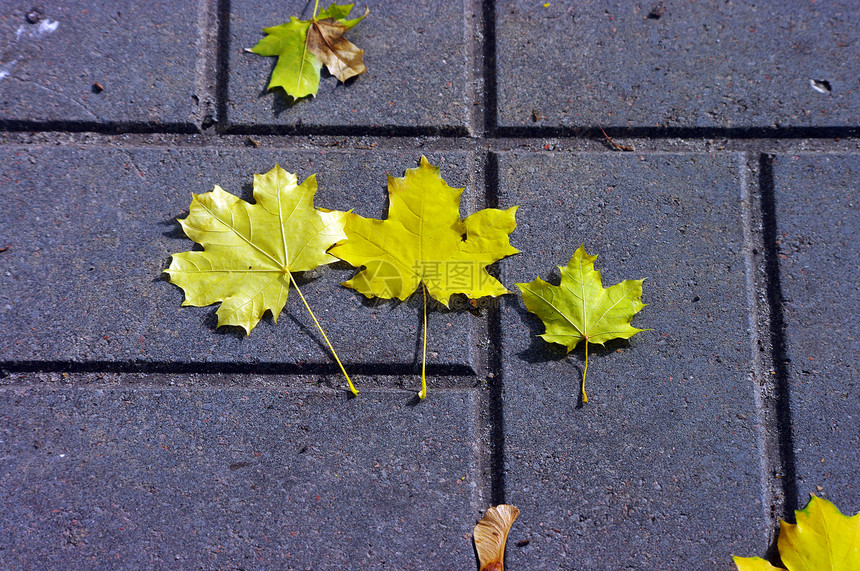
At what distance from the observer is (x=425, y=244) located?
1540 mm

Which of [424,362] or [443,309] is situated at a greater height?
[443,309]

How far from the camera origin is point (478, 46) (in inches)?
70.4

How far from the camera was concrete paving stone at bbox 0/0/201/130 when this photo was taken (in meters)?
1.72

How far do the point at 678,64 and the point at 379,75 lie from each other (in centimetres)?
100

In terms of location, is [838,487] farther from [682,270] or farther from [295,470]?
[295,470]

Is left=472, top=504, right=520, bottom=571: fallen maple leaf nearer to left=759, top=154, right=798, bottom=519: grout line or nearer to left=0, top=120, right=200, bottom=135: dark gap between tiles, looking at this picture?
left=759, top=154, right=798, bottom=519: grout line

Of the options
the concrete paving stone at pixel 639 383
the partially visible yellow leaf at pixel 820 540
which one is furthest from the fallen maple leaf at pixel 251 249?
the partially visible yellow leaf at pixel 820 540

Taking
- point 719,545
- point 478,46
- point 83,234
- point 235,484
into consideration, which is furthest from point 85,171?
point 719,545

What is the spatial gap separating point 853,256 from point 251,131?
195 centimetres

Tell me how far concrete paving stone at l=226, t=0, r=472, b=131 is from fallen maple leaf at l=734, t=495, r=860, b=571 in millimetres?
1510

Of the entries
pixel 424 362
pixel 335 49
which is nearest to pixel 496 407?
pixel 424 362

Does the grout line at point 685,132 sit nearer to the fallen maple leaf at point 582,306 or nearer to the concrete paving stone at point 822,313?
the concrete paving stone at point 822,313

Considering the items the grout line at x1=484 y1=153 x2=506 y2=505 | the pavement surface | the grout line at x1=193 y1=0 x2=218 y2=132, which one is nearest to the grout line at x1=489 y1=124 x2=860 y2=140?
the pavement surface

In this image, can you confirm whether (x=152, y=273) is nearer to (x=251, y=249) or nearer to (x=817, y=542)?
(x=251, y=249)
